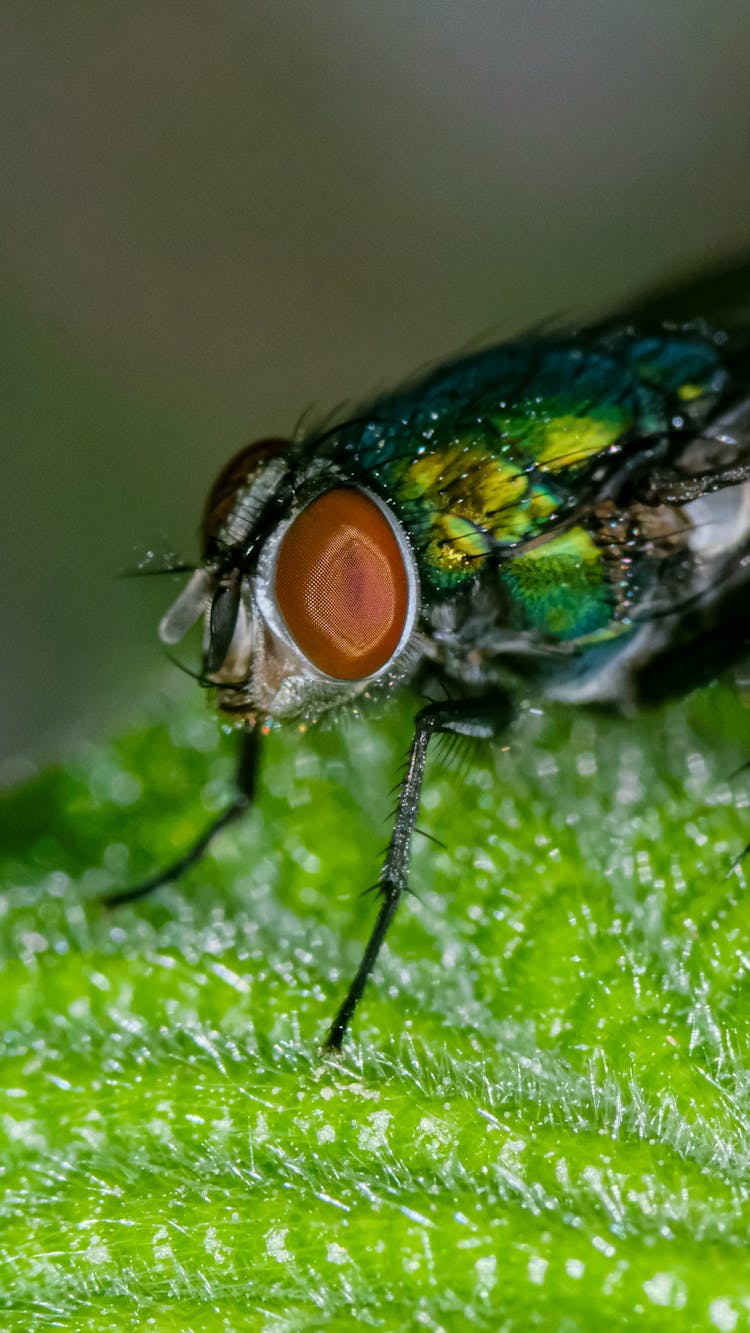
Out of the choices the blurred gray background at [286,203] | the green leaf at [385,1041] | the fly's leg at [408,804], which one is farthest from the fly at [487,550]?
the blurred gray background at [286,203]

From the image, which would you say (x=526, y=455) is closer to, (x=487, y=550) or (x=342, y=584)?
(x=487, y=550)

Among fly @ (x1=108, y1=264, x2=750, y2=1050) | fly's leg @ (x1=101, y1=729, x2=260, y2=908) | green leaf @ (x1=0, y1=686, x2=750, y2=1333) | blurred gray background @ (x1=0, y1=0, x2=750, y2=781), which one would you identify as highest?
blurred gray background @ (x1=0, y1=0, x2=750, y2=781)

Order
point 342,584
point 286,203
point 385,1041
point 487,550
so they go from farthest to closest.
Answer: point 286,203
point 487,550
point 342,584
point 385,1041

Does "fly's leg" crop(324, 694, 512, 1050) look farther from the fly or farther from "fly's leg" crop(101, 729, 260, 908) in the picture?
"fly's leg" crop(101, 729, 260, 908)

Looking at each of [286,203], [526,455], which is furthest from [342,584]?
[286,203]

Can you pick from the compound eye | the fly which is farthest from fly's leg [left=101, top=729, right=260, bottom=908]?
the compound eye

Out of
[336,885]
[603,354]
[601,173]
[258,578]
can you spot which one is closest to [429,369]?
[603,354]

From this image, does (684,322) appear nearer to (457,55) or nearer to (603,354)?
(603,354)
